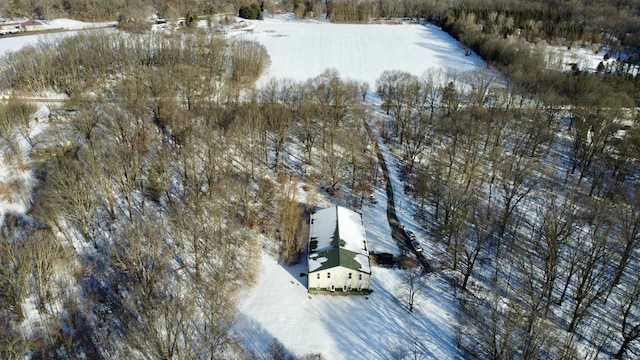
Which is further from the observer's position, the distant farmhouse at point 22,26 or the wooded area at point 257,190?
the distant farmhouse at point 22,26

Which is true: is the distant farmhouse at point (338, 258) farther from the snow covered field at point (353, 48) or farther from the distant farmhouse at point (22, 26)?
the distant farmhouse at point (22, 26)

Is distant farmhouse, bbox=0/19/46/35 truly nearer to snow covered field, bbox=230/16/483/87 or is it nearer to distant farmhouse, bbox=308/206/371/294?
snow covered field, bbox=230/16/483/87

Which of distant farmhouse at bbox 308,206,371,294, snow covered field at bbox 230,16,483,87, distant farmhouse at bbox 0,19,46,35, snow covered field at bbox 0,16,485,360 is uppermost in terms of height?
distant farmhouse at bbox 0,19,46,35

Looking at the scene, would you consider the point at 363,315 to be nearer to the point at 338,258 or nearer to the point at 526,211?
the point at 338,258

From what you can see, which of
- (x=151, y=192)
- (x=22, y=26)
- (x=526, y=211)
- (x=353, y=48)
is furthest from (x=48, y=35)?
(x=526, y=211)

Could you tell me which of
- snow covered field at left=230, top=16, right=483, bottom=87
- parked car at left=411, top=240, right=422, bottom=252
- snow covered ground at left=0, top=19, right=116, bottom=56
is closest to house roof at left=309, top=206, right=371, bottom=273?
parked car at left=411, top=240, right=422, bottom=252

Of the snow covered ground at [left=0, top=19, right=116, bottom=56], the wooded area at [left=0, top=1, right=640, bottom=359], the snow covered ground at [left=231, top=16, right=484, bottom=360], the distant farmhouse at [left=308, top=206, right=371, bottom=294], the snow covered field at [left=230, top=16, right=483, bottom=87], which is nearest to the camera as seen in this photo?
the snow covered ground at [left=231, top=16, right=484, bottom=360]

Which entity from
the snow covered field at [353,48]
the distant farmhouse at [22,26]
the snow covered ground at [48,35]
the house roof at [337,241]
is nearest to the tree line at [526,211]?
the house roof at [337,241]

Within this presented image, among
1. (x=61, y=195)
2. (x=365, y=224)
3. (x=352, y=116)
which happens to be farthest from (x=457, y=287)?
(x=61, y=195)
